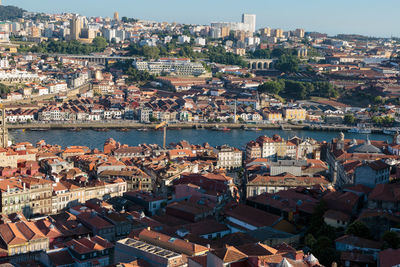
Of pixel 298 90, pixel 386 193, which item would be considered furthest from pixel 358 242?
pixel 298 90

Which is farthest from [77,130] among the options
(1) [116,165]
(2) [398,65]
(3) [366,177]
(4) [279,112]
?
(2) [398,65]

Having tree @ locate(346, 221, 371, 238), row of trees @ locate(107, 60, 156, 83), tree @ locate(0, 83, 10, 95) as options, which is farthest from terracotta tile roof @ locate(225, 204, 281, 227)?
row of trees @ locate(107, 60, 156, 83)

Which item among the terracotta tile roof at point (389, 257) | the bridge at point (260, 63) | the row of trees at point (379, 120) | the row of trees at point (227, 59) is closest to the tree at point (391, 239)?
the terracotta tile roof at point (389, 257)

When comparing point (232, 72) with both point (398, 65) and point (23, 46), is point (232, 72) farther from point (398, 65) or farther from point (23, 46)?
point (23, 46)

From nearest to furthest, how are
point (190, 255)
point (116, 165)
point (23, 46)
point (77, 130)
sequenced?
point (190, 255), point (116, 165), point (77, 130), point (23, 46)

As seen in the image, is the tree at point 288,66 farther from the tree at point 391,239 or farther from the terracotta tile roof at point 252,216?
the tree at point 391,239

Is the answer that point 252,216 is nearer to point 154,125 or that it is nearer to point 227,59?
point 154,125
